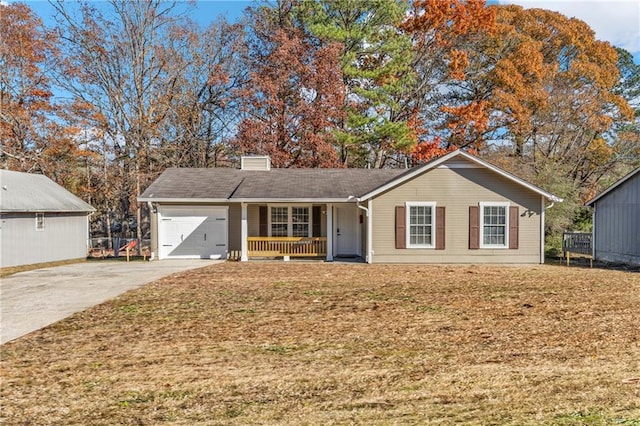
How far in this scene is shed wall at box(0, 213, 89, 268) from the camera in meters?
16.2

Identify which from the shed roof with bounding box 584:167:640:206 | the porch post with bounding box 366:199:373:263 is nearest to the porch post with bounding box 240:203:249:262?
the porch post with bounding box 366:199:373:263

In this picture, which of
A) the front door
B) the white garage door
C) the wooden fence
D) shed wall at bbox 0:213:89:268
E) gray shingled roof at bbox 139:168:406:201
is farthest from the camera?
the wooden fence

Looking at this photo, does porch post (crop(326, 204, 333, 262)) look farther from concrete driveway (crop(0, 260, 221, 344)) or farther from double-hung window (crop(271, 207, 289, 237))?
concrete driveway (crop(0, 260, 221, 344))

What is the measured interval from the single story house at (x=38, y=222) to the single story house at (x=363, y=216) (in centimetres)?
459

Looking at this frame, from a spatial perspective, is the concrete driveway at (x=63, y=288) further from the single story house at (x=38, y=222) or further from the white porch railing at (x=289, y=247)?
the single story house at (x=38, y=222)

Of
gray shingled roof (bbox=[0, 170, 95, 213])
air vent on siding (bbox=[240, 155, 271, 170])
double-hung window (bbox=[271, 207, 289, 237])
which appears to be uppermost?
air vent on siding (bbox=[240, 155, 271, 170])

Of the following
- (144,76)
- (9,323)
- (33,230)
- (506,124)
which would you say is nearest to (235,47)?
(144,76)

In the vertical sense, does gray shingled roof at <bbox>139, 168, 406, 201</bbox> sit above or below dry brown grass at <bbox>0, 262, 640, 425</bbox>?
above

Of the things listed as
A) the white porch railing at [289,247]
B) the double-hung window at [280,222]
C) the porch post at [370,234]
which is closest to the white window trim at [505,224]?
the porch post at [370,234]

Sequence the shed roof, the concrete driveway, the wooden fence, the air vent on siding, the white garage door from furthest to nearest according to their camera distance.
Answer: the air vent on siding → the wooden fence → the white garage door → the shed roof → the concrete driveway

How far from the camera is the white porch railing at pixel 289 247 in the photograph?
16.8 metres

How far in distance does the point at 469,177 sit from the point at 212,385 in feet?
43.2

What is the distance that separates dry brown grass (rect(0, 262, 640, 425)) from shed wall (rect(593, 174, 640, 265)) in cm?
643

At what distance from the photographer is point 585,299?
9.25 m
